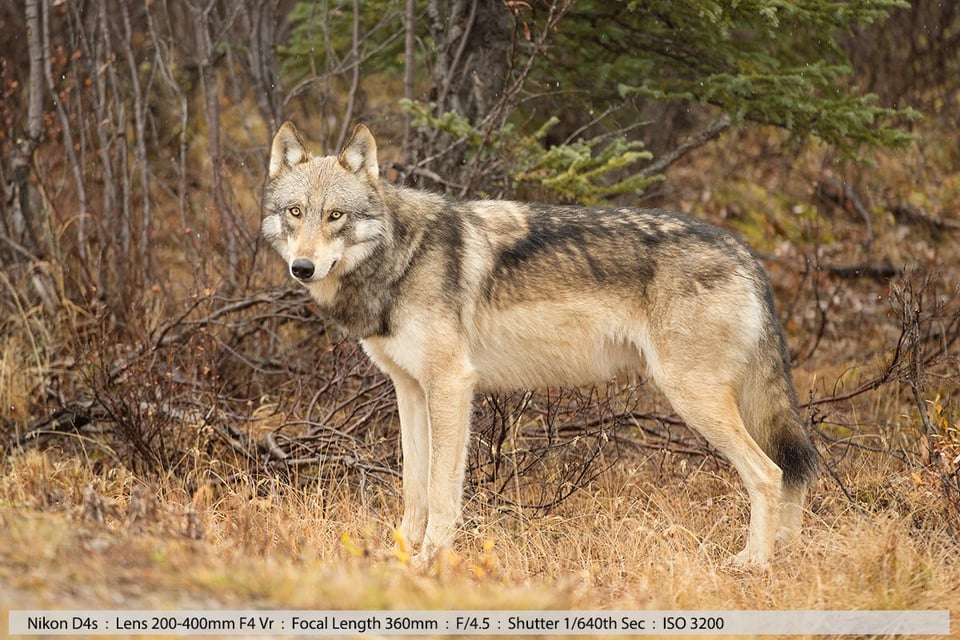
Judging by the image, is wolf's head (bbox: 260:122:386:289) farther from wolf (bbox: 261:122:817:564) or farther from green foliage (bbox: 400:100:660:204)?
green foliage (bbox: 400:100:660:204)

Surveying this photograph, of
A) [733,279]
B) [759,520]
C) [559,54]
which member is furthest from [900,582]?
[559,54]

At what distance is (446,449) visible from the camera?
204 inches

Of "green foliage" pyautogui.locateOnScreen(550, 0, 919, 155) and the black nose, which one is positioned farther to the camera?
"green foliage" pyautogui.locateOnScreen(550, 0, 919, 155)

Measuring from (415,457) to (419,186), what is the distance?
2576 millimetres

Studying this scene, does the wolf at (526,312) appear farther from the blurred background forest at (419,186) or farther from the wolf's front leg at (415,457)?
the blurred background forest at (419,186)

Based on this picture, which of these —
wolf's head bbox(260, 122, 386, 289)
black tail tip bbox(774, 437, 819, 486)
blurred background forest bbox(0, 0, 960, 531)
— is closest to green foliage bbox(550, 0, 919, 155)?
blurred background forest bbox(0, 0, 960, 531)

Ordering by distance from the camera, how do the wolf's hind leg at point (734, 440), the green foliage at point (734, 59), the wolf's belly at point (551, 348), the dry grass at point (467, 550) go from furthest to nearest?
the green foliage at point (734, 59) < the wolf's belly at point (551, 348) < the wolf's hind leg at point (734, 440) < the dry grass at point (467, 550)

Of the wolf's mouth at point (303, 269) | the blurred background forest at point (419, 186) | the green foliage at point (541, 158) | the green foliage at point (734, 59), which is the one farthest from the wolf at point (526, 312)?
the green foliage at point (734, 59)

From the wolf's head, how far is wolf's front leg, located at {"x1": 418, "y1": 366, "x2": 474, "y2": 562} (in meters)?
0.80

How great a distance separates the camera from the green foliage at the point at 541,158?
687 centimetres

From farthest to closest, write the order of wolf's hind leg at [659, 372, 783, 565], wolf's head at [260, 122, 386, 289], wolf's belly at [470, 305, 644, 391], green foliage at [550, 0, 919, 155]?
green foliage at [550, 0, 919, 155], wolf's belly at [470, 305, 644, 391], wolf's hind leg at [659, 372, 783, 565], wolf's head at [260, 122, 386, 289]

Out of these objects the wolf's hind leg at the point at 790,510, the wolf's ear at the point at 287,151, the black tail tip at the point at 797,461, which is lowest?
the wolf's hind leg at the point at 790,510

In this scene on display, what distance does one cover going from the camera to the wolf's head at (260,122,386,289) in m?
4.86

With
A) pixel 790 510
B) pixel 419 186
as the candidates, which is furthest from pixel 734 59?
pixel 790 510
